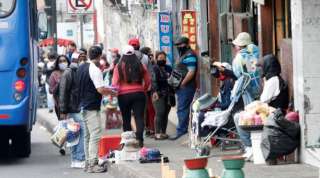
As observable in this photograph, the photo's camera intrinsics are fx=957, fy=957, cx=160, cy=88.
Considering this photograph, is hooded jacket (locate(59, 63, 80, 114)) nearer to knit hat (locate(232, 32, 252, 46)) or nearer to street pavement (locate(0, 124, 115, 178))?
street pavement (locate(0, 124, 115, 178))

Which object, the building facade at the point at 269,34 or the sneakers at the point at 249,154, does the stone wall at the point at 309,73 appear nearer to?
the building facade at the point at 269,34

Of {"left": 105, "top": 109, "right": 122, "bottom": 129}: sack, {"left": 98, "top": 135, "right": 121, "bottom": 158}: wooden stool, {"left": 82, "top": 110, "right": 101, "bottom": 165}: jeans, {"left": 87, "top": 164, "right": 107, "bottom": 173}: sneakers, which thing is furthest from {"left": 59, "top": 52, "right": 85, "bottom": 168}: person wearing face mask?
{"left": 105, "top": 109, "right": 122, "bottom": 129}: sack

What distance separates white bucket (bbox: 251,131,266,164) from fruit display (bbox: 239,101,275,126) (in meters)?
0.15

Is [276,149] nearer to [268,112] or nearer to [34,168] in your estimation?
[268,112]

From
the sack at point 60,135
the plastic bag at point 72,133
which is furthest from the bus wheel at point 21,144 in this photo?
the plastic bag at point 72,133

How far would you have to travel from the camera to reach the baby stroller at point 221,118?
1383 centimetres

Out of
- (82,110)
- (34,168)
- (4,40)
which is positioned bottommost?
(34,168)

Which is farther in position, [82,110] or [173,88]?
[173,88]

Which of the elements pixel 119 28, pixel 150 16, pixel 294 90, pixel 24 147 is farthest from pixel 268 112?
pixel 119 28

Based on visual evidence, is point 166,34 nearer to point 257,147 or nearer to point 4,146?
point 4,146

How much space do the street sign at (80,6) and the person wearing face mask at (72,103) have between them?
454 inches

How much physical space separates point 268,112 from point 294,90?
0.50 m

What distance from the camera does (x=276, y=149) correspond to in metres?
12.2

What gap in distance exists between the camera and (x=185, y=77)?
16.8 metres
